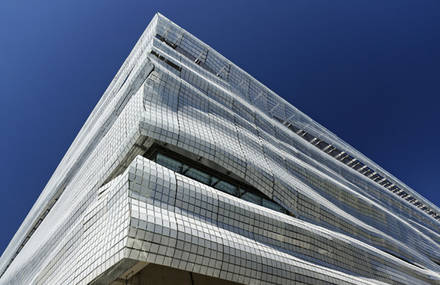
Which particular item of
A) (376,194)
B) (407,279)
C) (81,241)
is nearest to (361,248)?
(407,279)

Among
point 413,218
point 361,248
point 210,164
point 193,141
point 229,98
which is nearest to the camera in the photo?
point 193,141

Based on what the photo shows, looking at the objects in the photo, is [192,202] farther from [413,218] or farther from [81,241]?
[413,218]

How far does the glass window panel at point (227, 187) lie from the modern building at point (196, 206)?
10cm

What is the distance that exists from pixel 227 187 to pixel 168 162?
5.54 m

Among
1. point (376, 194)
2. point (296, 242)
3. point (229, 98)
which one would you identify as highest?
point (376, 194)

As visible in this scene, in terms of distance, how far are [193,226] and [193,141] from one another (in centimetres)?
718

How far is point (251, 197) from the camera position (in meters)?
26.5

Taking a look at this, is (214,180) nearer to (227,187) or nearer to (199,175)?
(227,187)

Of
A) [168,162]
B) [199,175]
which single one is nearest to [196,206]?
[168,162]

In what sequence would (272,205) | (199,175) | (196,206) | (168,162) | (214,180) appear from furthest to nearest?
(272,205), (214,180), (199,175), (168,162), (196,206)

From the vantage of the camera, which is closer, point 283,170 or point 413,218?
point 283,170

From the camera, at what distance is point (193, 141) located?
75.2 ft

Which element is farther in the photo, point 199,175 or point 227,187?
point 227,187

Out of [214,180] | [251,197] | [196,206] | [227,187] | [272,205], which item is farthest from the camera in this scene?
[272,205]
